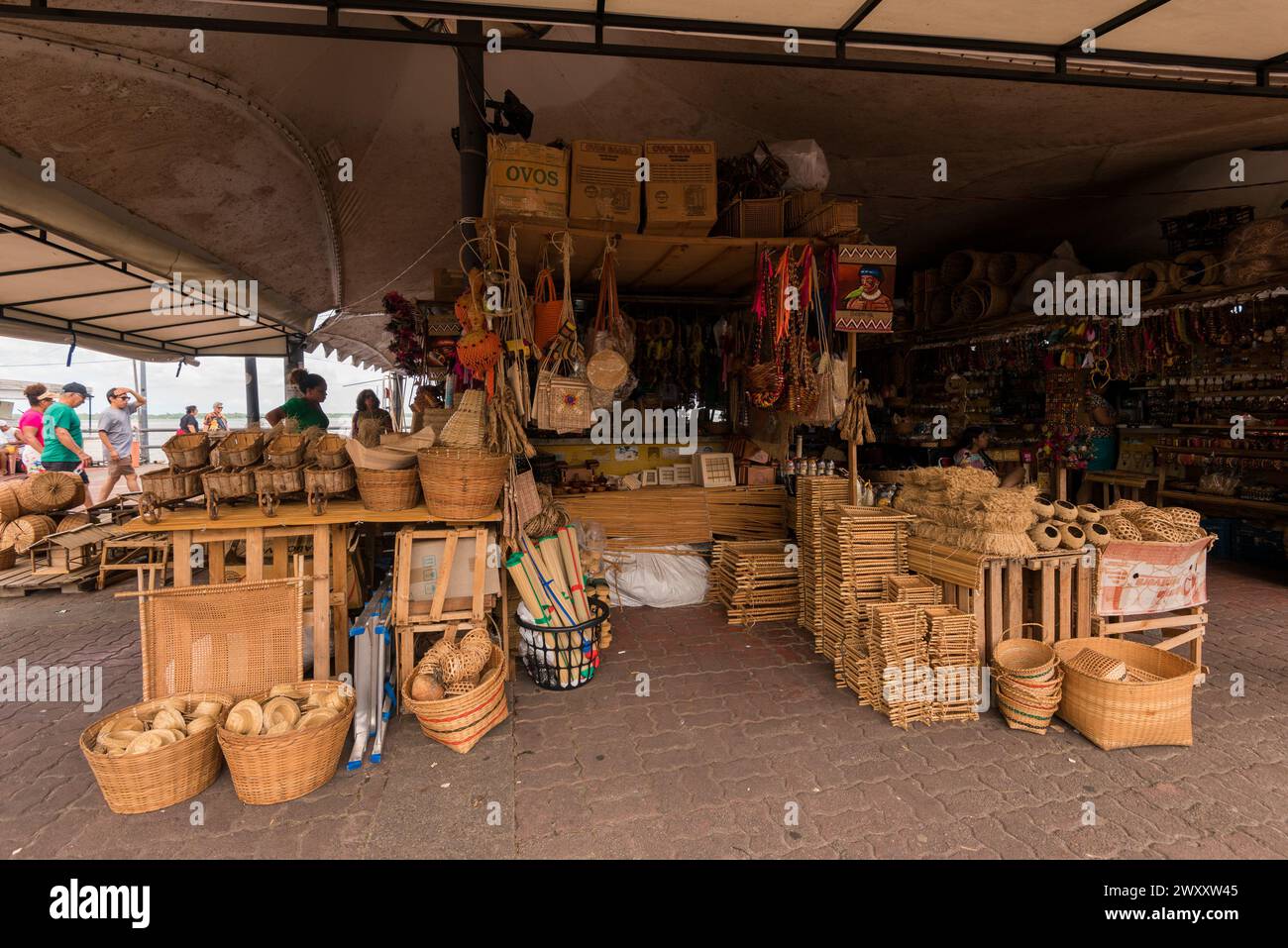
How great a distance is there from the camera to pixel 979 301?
8.41m

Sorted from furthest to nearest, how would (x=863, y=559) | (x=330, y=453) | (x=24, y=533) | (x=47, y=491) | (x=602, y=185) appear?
1. (x=47, y=491)
2. (x=24, y=533)
3. (x=602, y=185)
4. (x=863, y=559)
5. (x=330, y=453)

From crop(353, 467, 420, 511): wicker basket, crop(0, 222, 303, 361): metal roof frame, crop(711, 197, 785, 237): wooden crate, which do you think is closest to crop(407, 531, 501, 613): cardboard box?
crop(353, 467, 420, 511): wicker basket

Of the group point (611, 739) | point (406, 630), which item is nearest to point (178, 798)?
point (406, 630)

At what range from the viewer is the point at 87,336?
9062mm

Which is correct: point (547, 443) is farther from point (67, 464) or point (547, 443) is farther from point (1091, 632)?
point (67, 464)

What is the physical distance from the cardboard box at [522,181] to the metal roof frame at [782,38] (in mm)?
1139

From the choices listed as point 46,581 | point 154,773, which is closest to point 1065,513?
point 154,773

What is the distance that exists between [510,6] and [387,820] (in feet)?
12.7

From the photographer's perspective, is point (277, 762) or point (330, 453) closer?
point (277, 762)

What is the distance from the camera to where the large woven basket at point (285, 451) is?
12.8ft

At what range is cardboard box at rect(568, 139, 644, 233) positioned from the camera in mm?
4836

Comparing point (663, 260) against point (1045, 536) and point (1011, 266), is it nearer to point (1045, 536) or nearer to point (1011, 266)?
point (1045, 536)

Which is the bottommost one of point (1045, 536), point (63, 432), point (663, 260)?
point (1045, 536)

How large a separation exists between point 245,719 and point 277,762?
417mm
